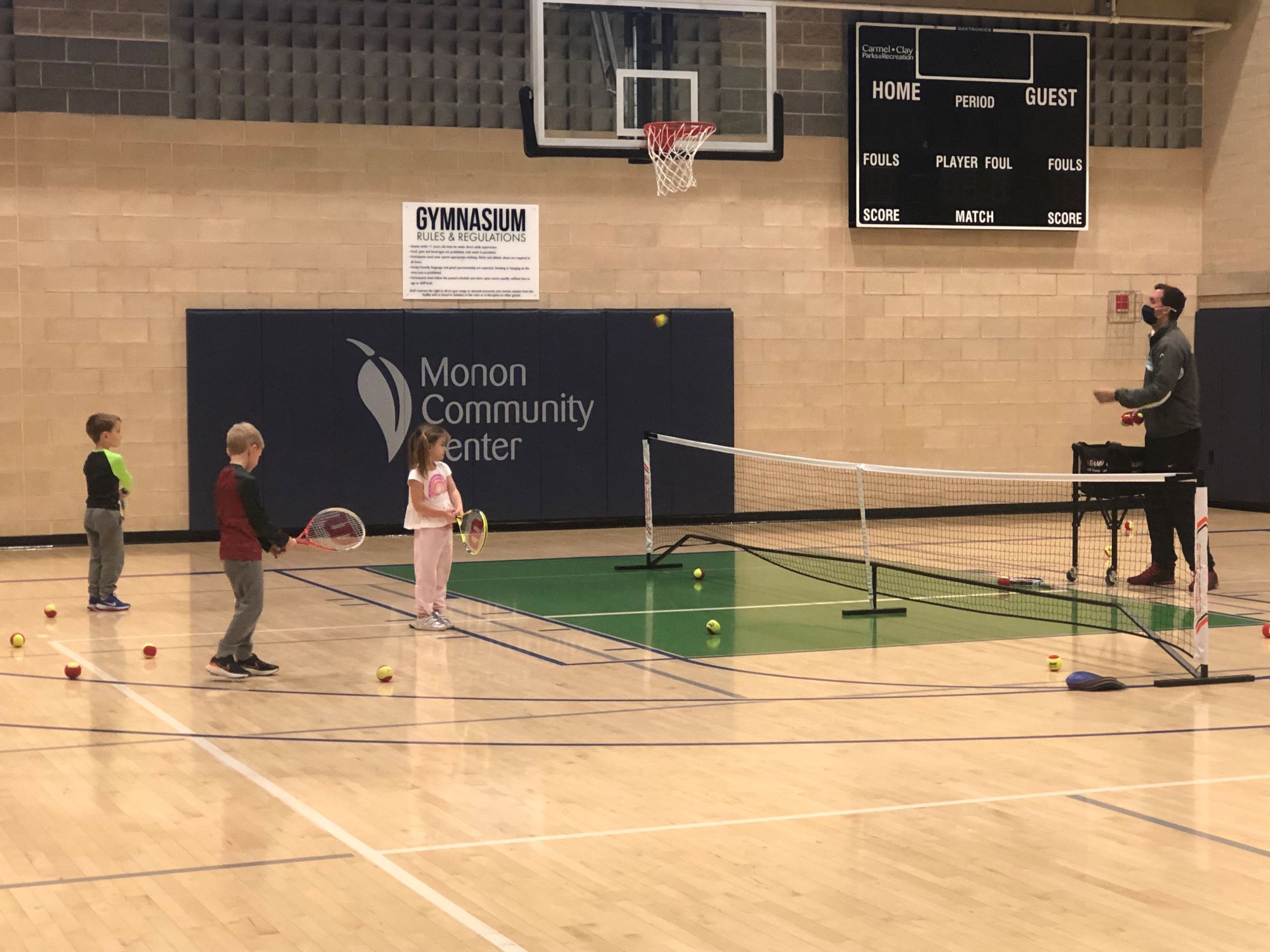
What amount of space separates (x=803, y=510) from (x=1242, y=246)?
7.39 m

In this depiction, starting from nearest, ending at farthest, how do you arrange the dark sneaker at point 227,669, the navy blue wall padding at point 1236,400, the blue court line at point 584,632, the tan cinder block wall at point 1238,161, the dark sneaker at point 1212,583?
the blue court line at point 584,632 → the dark sneaker at point 227,669 → the dark sneaker at point 1212,583 → the tan cinder block wall at point 1238,161 → the navy blue wall padding at point 1236,400

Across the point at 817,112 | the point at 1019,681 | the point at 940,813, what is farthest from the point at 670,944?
the point at 817,112

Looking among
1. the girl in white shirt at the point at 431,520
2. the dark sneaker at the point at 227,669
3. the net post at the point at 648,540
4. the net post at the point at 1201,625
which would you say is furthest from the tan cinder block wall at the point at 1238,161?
the dark sneaker at the point at 227,669

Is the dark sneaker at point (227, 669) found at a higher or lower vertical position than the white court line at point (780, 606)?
higher

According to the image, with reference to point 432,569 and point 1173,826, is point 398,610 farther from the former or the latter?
point 1173,826

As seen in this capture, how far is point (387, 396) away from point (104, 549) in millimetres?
6779

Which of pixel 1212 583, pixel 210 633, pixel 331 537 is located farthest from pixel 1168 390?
pixel 210 633

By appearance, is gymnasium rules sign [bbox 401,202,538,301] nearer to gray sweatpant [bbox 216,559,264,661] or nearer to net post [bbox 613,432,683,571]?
net post [bbox 613,432,683,571]

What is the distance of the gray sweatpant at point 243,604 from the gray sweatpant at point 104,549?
356cm

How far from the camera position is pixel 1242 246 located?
74.8 feet

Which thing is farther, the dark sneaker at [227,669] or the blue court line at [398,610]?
the blue court line at [398,610]

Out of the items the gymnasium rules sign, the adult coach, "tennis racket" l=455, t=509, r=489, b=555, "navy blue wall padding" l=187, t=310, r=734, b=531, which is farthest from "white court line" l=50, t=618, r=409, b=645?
the gymnasium rules sign

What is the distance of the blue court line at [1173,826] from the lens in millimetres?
6572

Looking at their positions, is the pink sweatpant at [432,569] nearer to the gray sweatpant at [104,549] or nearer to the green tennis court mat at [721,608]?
the green tennis court mat at [721,608]
